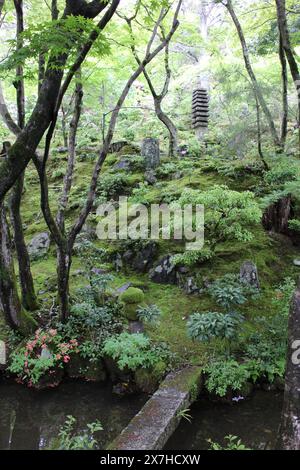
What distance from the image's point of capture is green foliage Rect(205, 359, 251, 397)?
5141 mm

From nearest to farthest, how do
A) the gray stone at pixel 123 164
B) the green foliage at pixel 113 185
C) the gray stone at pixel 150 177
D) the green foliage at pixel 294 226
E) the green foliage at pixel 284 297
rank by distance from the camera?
1. the green foliage at pixel 284 297
2. the green foliage at pixel 294 226
3. the green foliage at pixel 113 185
4. the gray stone at pixel 150 177
5. the gray stone at pixel 123 164

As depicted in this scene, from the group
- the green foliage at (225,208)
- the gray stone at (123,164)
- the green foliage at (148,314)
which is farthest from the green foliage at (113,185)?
the green foliage at (148,314)

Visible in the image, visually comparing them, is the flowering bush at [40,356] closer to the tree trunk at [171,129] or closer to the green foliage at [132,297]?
the green foliage at [132,297]

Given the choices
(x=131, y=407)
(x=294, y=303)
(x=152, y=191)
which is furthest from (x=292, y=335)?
(x=152, y=191)

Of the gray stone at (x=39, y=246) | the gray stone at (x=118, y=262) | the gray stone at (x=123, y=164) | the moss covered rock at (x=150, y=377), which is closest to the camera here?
the moss covered rock at (x=150, y=377)

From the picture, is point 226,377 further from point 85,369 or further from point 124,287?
point 124,287

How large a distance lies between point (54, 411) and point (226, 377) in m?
2.49

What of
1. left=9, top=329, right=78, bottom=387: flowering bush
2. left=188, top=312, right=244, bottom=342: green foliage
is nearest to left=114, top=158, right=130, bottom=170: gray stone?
left=9, top=329, right=78, bottom=387: flowering bush

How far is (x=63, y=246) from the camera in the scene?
20.6 ft

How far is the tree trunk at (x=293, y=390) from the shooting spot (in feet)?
10.9

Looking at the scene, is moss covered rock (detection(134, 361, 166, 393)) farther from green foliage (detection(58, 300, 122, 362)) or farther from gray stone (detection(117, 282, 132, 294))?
gray stone (detection(117, 282, 132, 294))

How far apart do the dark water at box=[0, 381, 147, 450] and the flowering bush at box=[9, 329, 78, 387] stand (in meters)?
0.26

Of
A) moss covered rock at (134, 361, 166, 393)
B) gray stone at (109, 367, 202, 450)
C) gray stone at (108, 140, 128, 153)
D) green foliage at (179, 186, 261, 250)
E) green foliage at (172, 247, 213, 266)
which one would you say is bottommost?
moss covered rock at (134, 361, 166, 393)

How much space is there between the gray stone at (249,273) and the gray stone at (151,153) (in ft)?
17.1
